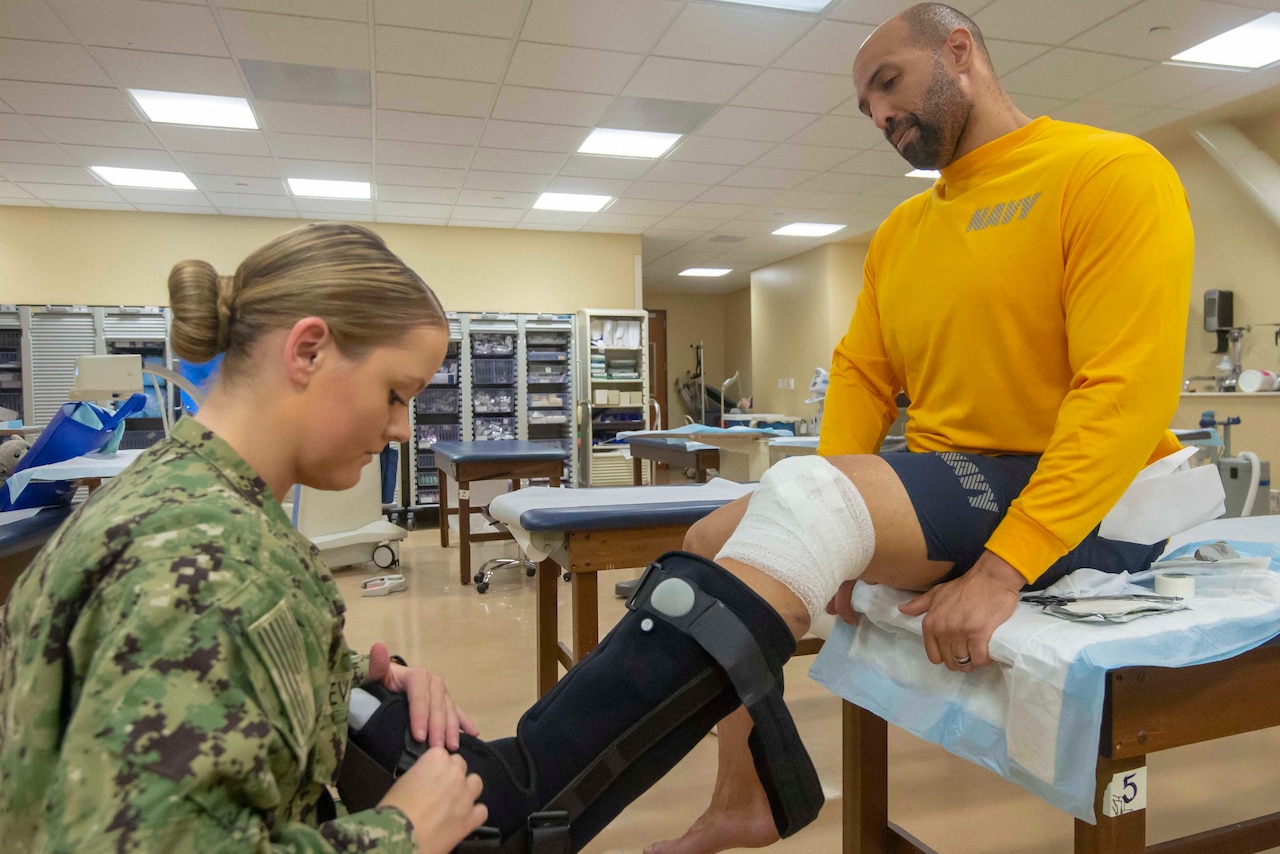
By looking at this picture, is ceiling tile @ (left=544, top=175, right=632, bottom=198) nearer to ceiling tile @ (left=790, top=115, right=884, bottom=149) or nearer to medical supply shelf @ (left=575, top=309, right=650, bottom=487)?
medical supply shelf @ (left=575, top=309, right=650, bottom=487)

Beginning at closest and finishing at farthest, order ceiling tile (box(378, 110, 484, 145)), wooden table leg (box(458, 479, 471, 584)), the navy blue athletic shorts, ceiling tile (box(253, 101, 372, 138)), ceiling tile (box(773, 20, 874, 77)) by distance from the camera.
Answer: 1. the navy blue athletic shorts
2. ceiling tile (box(773, 20, 874, 77))
3. wooden table leg (box(458, 479, 471, 584))
4. ceiling tile (box(253, 101, 372, 138))
5. ceiling tile (box(378, 110, 484, 145))

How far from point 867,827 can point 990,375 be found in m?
0.76

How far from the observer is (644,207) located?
23.3 ft

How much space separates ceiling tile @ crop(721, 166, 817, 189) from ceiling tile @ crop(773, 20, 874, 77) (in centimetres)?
174

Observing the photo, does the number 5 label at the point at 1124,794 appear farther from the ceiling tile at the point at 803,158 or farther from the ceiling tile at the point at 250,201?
the ceiling tile at the point at 250,201

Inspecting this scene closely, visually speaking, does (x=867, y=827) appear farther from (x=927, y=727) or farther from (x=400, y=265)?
(x=400, y=265)

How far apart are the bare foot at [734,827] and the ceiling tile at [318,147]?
502 centimetres

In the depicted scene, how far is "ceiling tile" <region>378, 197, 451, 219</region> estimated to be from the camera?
6820mm

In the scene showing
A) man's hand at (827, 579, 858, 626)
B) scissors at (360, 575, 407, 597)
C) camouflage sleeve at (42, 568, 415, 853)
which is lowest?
scissors at (360, 575, 407, 597)

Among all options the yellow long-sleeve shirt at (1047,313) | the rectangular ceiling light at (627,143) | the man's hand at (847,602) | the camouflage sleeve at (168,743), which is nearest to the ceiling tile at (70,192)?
the rectangular ceiling light at (627,143)

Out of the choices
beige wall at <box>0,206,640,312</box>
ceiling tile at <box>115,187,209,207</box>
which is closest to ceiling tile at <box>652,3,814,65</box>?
beige wall at <box>0,206,640,312</box>

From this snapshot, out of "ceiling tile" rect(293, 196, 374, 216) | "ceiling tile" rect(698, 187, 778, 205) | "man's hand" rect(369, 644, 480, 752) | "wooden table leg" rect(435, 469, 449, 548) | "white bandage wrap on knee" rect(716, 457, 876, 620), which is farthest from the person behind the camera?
"ceiling tile" rect(293, 196, 374, 216)

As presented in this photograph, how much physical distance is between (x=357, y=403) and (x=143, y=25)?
394cm

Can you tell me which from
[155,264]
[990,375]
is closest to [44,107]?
[155,264]
